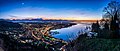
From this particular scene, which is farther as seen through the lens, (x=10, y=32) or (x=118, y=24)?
(x=10, y=32)

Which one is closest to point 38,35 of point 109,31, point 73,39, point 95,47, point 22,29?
point 22,29

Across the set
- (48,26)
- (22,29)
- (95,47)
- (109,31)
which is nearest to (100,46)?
(95,47)

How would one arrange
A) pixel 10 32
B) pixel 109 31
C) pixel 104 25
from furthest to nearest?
pixel 10 32
pixel 104 25
pixel 109 31

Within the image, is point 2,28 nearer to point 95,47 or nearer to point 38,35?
point 38,35

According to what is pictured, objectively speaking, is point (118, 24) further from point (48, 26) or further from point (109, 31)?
point (48, 26)

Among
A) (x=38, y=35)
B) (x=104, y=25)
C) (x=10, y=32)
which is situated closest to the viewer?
(x=104, y=25)

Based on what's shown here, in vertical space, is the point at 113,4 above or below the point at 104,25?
above
